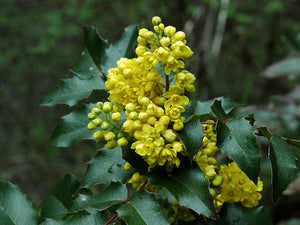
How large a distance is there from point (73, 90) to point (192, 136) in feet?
2.12

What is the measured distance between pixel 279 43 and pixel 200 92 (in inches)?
92.3

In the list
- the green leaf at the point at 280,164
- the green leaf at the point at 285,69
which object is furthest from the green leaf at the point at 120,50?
the green leaf at the point at 285,69

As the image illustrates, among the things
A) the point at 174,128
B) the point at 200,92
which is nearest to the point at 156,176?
the point at 174,128

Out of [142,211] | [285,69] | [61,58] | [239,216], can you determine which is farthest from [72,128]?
[61,58]

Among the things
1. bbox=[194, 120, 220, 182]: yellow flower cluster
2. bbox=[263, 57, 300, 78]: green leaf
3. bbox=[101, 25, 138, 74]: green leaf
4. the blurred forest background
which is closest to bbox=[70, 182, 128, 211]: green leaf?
bbox=[194, 120, 220, 182]: yellow flower cluster

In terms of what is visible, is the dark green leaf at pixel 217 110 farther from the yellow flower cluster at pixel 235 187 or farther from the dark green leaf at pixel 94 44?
the dark green leaf at pixel 94 44

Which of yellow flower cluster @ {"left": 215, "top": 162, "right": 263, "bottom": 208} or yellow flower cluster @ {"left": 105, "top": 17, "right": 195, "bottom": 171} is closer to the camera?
yellow flower cluster @ {"left": 105, "top": 17, "right": 195, "bottom": 171}

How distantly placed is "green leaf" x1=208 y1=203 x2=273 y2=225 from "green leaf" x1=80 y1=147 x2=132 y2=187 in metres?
0.38

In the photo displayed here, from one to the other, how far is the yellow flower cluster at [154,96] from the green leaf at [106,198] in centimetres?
16

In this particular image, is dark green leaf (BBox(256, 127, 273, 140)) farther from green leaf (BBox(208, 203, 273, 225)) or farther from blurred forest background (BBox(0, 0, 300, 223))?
blurred forest background (BBox(0, 0, 300, 223))

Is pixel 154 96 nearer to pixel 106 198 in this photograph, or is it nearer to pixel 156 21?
pixel 156 21

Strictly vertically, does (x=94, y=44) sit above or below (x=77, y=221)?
above

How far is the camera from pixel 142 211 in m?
0.95

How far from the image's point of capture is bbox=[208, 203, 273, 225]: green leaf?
1133 millimetres
